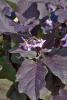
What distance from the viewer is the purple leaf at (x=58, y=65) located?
3.57ft

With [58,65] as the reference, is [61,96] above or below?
below

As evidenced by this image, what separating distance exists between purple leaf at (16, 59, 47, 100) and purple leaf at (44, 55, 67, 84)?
0.11ft

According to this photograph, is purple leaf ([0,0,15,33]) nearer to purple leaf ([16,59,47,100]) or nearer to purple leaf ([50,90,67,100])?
purple leaf ([16,59,47,100])

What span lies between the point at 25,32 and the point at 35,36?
8cm

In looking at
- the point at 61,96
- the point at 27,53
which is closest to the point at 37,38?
the point at 27,53

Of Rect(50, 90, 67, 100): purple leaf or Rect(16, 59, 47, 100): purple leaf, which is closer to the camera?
Rect(16, 59, 47, 100): purple leaf

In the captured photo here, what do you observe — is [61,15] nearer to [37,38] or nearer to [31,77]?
[37,38]

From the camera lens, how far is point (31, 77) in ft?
3.67

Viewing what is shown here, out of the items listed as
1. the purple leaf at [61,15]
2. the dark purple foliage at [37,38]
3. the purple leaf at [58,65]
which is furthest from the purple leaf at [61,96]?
the purple leaf at [61,15]

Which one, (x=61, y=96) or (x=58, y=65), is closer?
(x=58, y=65)

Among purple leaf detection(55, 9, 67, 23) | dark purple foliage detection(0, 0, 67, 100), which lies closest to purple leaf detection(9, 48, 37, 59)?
dark purple foliage detection(0, 0, 67, 100)

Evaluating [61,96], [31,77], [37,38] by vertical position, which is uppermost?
[37,38]

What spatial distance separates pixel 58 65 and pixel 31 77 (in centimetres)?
12

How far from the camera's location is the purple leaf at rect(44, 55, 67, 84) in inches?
42.8
